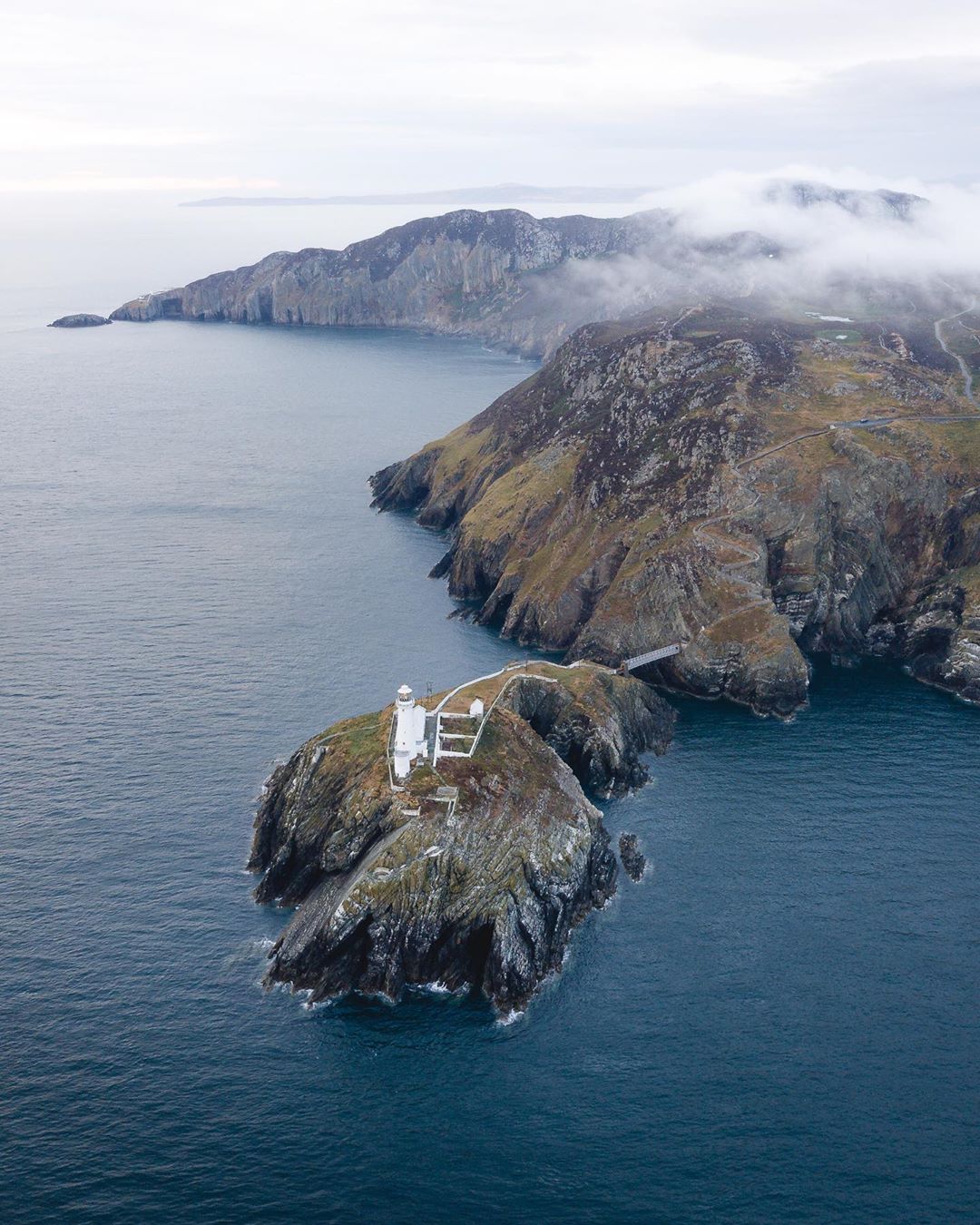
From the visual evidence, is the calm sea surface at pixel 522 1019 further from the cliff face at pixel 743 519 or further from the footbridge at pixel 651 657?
the cliff face at pixel 743 519

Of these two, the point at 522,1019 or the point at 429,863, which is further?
the point at 429,863

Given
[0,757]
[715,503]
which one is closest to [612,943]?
[0,757]

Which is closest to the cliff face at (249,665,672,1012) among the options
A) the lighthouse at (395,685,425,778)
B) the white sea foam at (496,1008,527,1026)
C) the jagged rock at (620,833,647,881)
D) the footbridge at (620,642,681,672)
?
the white sea foam at (496,1008,527,1026)

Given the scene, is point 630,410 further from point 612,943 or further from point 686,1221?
point 686,1221

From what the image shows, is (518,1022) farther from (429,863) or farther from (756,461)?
(756,461)

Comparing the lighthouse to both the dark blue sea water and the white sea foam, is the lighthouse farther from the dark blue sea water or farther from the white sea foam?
the white sea foam

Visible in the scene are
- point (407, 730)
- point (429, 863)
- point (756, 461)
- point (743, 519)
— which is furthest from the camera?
point (756, 461)

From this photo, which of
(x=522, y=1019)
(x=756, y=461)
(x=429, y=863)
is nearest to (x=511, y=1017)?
(x=522, y=1019)
